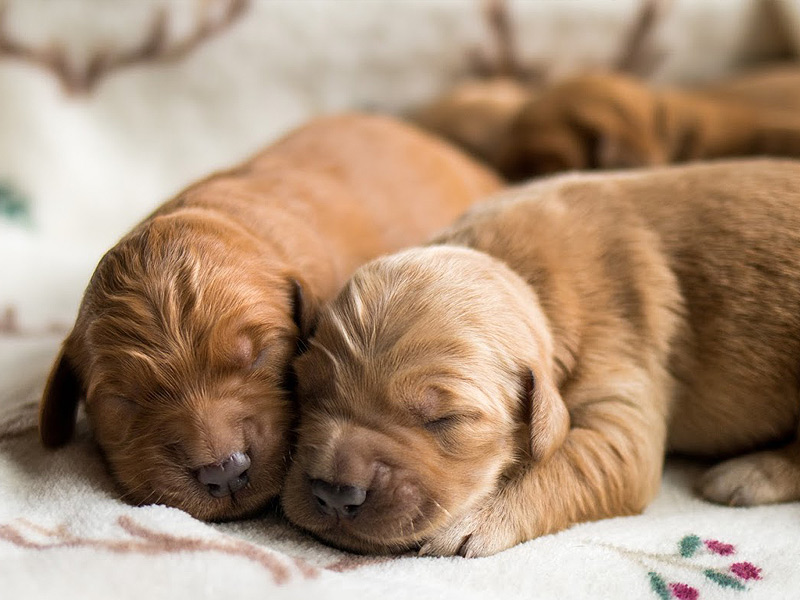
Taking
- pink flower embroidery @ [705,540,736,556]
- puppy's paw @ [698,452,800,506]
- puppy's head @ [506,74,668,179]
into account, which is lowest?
puppy's paw @ [698,452,800,506]

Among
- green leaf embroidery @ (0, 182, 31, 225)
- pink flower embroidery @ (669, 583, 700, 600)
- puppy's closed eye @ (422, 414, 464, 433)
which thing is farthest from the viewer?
green leaf embroidery @ (0, 182, 31, 225)

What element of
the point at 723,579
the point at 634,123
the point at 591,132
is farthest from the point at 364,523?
the point at 634,123

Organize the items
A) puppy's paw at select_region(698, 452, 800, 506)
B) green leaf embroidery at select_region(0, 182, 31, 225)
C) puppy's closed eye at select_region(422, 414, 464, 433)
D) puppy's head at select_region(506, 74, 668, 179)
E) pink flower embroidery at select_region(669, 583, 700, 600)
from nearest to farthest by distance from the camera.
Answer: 1. pink flower embroidery at select_region(669, 583, 700, 600)
2. puppy's closed eye at select_region(422, 414, 464, 433)
3. puppy's paw at select_region(698, 452, 800, 506)
4. green leaf embroidery at select_region(0, 182, 31, 225)
5. puppy's head at select_region(506, 74, 668, 179)

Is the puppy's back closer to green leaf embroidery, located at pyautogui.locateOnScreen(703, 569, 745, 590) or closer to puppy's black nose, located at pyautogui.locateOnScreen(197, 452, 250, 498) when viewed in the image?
green leaf embroidery, located at pyautogui.locateOnScreen(703, 569, 745, 590)

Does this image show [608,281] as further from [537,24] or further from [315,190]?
[537,24]

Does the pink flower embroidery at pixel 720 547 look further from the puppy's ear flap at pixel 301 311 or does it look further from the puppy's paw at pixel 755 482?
the puppy's ear flap at pixel 301 311

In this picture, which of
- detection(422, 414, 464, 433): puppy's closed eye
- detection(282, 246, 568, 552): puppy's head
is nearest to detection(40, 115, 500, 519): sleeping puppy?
detection(282, 246, 568, 552): puppy's head
